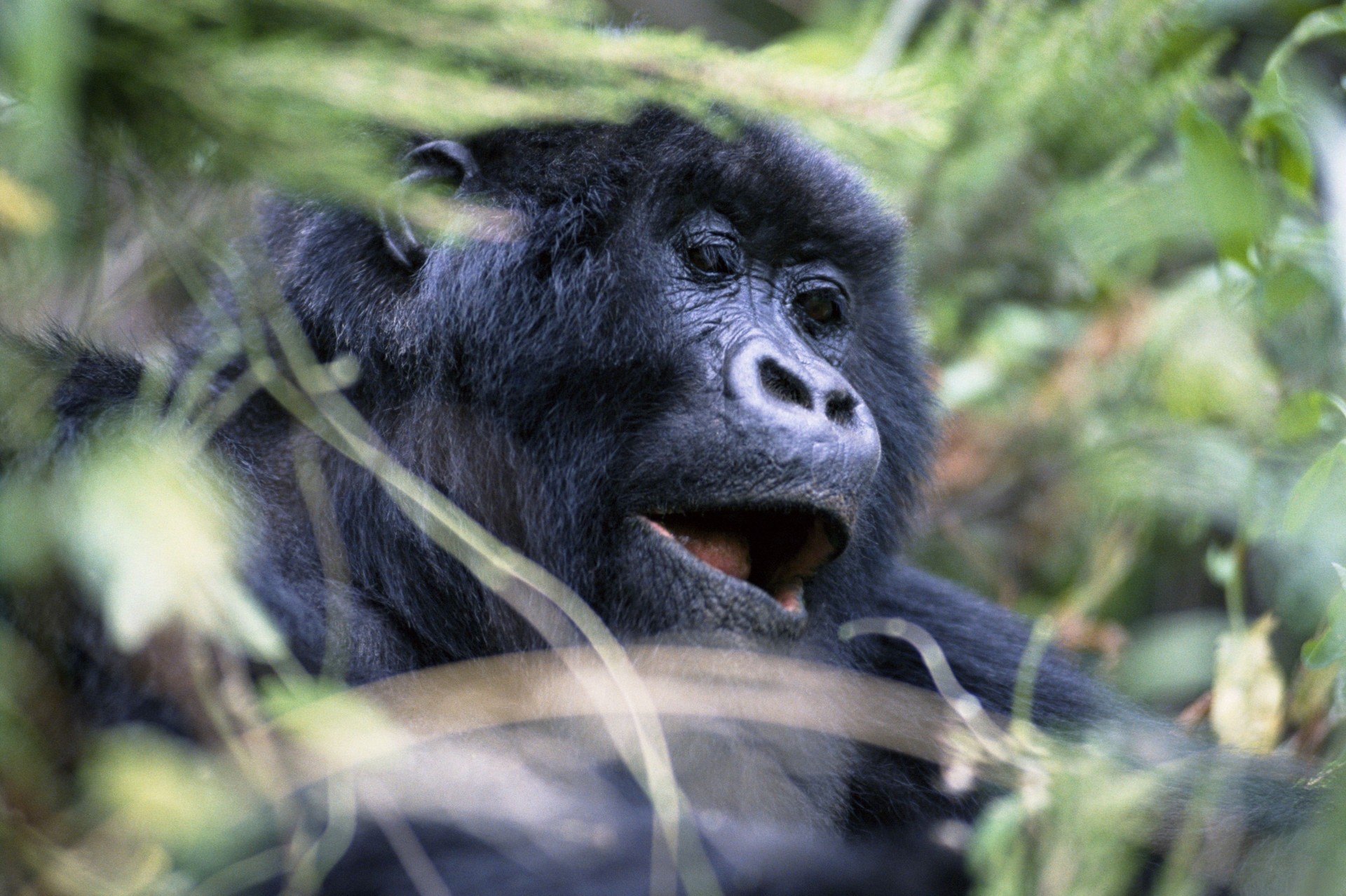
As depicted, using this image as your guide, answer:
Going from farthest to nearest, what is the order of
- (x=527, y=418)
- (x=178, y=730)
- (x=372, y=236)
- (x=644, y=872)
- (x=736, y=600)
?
1. (x=372, y=236)
2. (x=527, y=418)
3. (x=736, y=600)
4. (x=644, y=872)
5. (x=178, y=730)

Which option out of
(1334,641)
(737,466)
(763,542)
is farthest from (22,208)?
(1334,641)

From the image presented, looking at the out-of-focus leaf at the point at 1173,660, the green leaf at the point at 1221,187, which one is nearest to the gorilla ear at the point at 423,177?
the green leaf at the point at 1221,187

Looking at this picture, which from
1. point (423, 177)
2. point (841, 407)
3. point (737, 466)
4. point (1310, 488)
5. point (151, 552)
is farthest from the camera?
point (423, 177)

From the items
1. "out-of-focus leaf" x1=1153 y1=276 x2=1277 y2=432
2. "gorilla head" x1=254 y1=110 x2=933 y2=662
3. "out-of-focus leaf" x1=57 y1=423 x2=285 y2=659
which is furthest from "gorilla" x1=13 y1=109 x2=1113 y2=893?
"out-of-focus leaf" x1=1153 y1=276 x2=1277 y2=432

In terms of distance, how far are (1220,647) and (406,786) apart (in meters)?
2.19

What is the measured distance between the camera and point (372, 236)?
2.46 metres

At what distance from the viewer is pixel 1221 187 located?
2.62 m

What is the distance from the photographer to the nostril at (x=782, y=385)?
224 cm

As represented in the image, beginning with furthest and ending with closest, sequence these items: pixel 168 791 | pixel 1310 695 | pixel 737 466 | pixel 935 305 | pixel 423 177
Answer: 1. pixel 935 305
2. pixel 1310 695
3. pixel 423 177
4. pixel 737 466
5. pixel 168 791

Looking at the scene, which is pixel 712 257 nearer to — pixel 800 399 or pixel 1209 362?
pixel 800 399

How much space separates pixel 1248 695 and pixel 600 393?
72.7 inches

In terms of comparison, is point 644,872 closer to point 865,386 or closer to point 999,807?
point 999,807

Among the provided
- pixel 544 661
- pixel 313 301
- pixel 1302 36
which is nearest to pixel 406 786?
pixel 544 661

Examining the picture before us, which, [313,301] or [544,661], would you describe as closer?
[544,661]
